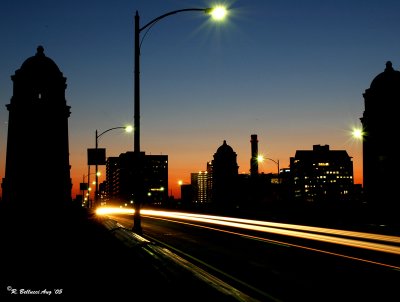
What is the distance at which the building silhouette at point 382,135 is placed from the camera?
67812 millimetres

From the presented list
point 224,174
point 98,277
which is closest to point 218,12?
point 98,277

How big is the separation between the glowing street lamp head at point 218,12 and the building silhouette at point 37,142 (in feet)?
166

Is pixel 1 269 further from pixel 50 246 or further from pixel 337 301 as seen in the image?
pixel 337 301

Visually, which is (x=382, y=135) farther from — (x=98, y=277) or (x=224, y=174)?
(x=224, y=174)

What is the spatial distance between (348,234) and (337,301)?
43.0 feet

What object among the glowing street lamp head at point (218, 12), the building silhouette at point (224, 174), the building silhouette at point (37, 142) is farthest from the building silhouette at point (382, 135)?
the building silhouette at point (224, 174)

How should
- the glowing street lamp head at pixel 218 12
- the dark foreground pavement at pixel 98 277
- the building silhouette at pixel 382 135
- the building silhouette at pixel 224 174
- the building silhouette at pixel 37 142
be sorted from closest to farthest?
1. the dark foreground pavement at pixel 98 277
2. the glowing street lamp head at pixel 218 12
3. the building silhouette at pixel 37 142
4. the building silhouette at pixel 382 135
5. the building silhouette at pixel 224 174

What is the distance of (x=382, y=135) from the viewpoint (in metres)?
69.2

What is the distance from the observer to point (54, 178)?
64375mm

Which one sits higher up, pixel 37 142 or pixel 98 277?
pixel 37 142

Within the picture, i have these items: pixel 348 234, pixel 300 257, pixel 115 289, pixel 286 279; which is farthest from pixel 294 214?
pixel 115 289

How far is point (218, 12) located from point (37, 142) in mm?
52855

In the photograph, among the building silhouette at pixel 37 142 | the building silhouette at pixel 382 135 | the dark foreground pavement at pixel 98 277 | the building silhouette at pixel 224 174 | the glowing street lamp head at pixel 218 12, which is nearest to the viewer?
the dark foreground pavement at pixel 98 277

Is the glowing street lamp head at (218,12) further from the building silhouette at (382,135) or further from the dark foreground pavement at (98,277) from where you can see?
the building silhouette at (382,135)
